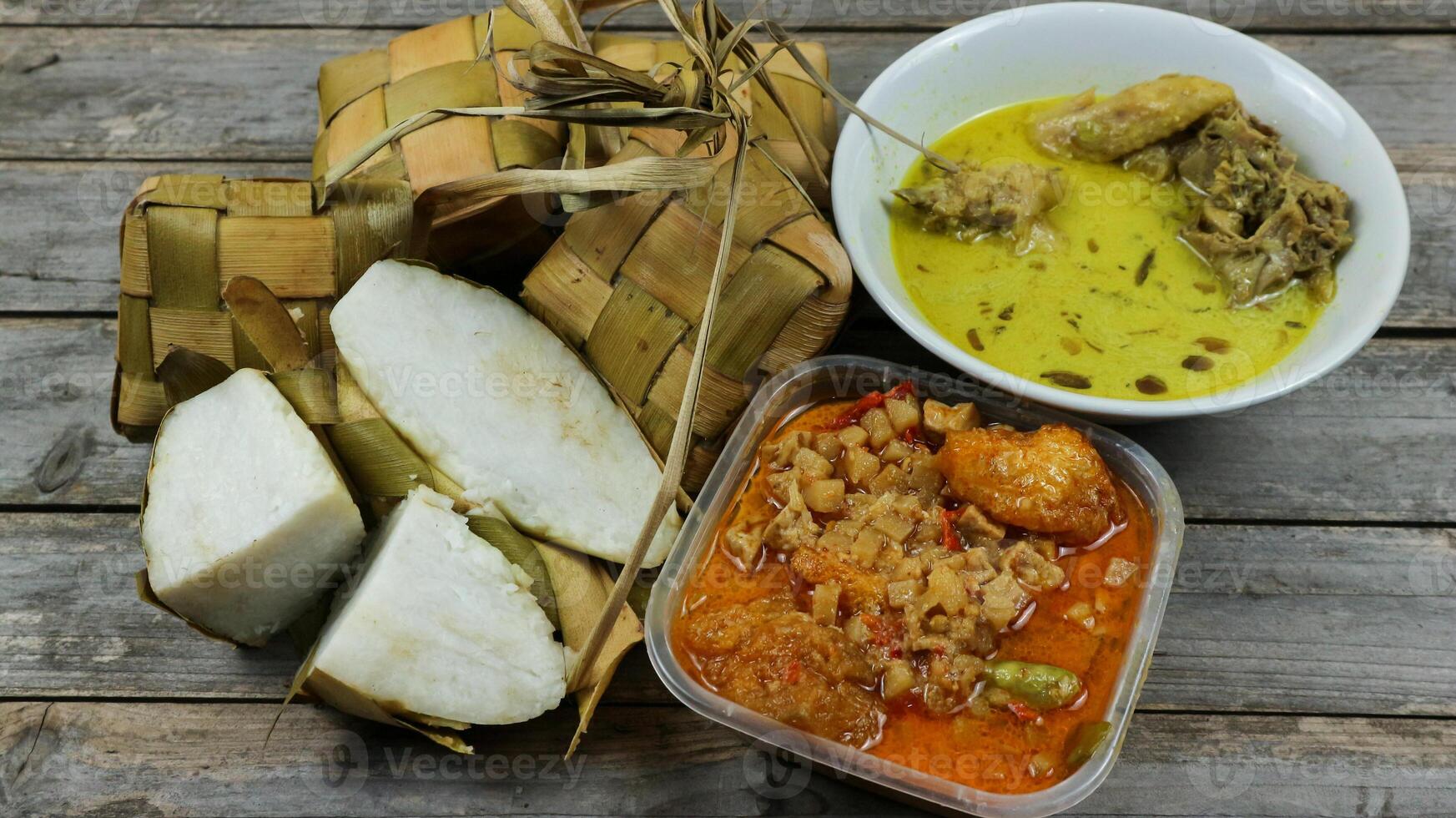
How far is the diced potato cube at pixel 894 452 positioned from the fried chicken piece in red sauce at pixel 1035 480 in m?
0.08

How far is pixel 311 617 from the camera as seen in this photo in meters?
2.24

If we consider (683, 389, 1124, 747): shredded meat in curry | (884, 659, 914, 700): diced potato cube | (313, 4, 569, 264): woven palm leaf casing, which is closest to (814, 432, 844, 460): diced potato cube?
(683, 389, 1124, 747): shredded meat in curry

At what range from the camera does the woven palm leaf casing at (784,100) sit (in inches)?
98.2

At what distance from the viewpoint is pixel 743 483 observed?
2.27 meters

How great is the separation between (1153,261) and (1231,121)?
35cm

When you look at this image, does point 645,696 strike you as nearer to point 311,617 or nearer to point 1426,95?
point 311,617

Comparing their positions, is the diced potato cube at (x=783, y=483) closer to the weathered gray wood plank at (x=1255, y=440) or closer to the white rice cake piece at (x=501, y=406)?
the white rice cake piece at (x=501, y=406)

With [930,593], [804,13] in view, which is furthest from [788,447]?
[804,13]

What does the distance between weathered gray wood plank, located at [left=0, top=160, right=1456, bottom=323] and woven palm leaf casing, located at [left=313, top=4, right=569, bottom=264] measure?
44 cm

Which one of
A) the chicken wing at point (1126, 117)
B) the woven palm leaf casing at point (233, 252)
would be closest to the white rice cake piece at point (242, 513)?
the woven palm leaf casing at point (233, 252)

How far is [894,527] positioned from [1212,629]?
0.77 meters

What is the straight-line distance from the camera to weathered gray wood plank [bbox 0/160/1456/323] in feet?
9.11

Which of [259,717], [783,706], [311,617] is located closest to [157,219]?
[311,617]

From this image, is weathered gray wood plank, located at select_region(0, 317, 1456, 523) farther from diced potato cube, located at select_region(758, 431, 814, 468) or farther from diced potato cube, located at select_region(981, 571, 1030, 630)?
diced potato cube, located at select_region(981, 571, 1030, 630)
